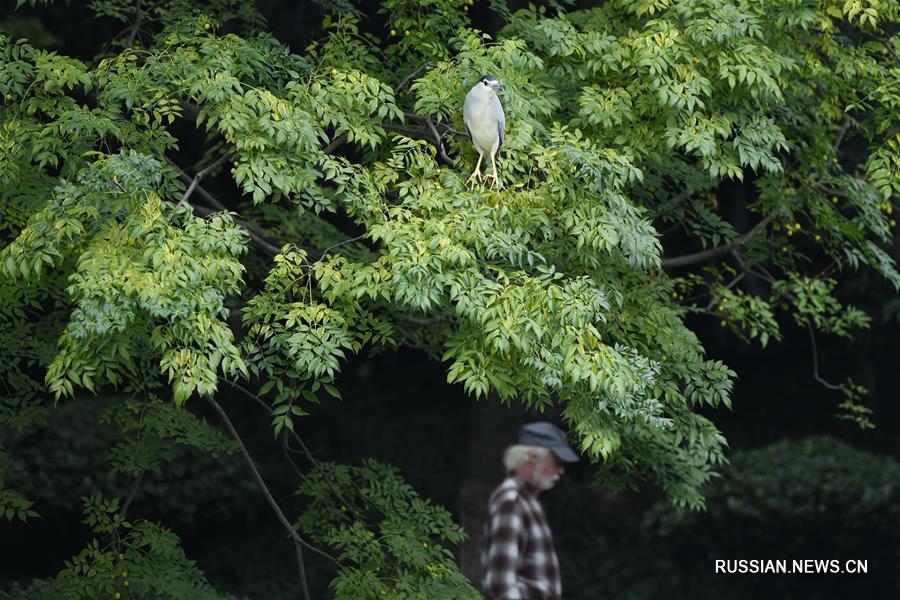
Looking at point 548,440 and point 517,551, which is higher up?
point 548,440

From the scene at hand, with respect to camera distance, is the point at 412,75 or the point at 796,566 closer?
the point at 412,75

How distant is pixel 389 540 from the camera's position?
249 inches

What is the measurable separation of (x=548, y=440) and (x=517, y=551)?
52cm

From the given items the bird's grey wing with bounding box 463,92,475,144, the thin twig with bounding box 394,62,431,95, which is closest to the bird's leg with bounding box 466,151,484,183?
the bird's grey wing with bounding box 463,92,475,144

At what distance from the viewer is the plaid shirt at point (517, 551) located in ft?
14.9

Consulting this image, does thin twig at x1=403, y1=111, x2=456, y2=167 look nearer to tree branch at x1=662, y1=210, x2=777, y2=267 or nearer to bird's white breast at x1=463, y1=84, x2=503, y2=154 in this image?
bird's white breast at x1=463, y1=84, x2=503, y2=154

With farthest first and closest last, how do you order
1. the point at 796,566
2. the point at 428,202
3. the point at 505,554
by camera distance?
the point at 796,566
the point at 428,202
the point at 505,554

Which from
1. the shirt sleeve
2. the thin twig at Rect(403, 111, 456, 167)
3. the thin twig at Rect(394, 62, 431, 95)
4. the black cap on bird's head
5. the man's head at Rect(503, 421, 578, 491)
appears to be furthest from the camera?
the thin twig at Rect(394, 62, 431, 95)

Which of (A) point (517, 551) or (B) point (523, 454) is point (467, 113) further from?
(A) point (517, 551)

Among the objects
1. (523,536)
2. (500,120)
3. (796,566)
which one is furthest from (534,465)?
(796,566)

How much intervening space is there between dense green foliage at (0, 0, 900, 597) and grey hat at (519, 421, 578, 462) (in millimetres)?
173

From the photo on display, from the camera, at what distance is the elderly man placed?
4.56 meters

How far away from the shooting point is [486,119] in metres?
5.16

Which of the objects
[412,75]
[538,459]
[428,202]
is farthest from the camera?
[412,75]
